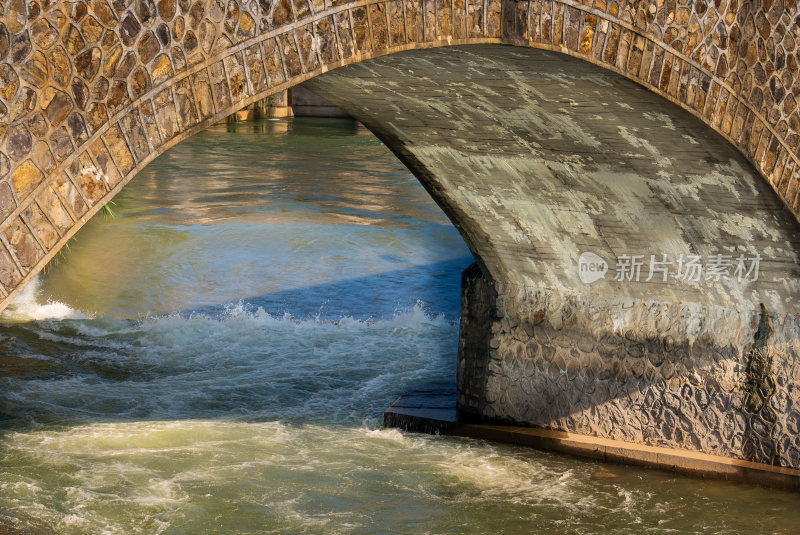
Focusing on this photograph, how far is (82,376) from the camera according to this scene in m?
9.54

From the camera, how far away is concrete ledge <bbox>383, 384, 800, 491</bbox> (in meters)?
6.77

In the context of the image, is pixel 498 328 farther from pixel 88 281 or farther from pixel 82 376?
pixel 88 281

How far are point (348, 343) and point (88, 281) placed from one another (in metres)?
3.89

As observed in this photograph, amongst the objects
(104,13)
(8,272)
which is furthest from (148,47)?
(8,272)

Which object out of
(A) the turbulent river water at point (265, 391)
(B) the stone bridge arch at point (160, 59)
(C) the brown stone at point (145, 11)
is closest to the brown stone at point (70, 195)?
(B) the stone bridge arch at point (160, 59)

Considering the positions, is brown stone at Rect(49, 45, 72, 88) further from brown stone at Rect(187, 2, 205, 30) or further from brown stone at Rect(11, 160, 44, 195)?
brown stone at Rect(187, 2, 205, 30)

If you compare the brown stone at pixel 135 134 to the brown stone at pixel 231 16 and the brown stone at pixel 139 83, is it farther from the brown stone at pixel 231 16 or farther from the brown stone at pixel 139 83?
the brown stone at pixel 231 16

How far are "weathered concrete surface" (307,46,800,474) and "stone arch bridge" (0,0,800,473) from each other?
1 cm

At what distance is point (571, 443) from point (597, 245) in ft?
4.66

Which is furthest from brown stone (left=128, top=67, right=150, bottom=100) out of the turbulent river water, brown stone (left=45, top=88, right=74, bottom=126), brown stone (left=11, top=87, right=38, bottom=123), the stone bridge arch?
the turbulent river water

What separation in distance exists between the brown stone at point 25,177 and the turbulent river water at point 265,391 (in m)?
3.68

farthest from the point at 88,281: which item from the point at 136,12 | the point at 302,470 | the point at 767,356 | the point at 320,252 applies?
the point at 136,12

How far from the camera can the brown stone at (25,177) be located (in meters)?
3.00

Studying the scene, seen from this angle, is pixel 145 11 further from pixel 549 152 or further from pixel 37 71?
pixel 549 152
